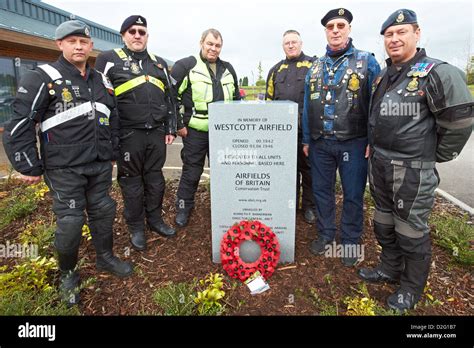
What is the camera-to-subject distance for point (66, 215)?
8.86 ft

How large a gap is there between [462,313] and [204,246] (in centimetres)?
256

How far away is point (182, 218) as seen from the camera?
4129 mm

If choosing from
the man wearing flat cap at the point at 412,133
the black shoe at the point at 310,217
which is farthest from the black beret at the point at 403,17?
the black shoe at the point at 310,217

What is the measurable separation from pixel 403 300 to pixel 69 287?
2.95 m

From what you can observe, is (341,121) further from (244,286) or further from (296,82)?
(244,286)

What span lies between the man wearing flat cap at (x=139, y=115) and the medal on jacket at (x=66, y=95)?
0.70m

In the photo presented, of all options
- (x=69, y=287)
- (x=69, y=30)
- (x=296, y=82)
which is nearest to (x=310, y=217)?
(x=296, y=82)

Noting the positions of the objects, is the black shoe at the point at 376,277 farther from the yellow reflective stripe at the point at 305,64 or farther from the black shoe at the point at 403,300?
the yellow reflective stripe at the point at 305,64

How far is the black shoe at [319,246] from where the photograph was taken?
3.51m

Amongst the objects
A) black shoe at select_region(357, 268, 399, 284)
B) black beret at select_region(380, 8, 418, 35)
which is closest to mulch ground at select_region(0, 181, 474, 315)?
black shoe at select_region(357, 268, 399, 284)

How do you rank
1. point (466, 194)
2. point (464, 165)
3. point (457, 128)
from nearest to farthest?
point (457, 128) < point (466, 194) < point (464, 165)

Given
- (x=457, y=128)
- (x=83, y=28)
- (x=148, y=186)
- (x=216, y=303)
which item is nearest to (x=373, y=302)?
(x=216, y=303)

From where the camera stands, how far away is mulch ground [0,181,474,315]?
274 centimetres

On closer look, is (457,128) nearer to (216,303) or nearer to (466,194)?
(216,303)
